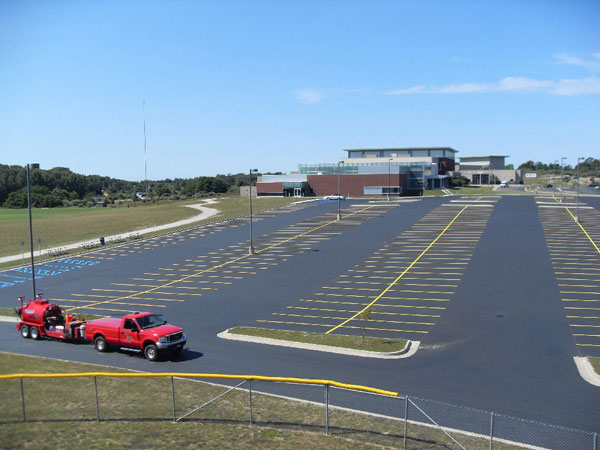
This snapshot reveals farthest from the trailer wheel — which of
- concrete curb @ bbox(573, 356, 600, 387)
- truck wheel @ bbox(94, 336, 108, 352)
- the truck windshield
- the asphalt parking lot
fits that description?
concrete curb @ bbox(573, 356, 600, 387)

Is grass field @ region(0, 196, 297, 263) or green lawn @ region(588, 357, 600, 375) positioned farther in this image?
grass field @ region(0, 196, 297, 263)

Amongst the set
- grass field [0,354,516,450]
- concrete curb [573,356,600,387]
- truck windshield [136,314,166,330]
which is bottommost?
concrete curb [573,356,600,387]

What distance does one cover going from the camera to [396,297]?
3244 centimetres

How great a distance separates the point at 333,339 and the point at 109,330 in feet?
33.1

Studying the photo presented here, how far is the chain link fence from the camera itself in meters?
13.5

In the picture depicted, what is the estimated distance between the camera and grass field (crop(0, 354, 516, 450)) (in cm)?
1272

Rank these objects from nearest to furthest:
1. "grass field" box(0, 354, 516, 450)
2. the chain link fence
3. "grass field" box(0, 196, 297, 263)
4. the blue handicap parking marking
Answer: "grass field" box(0, 354, 516, 450) < the chain link fence < the blue handicap parking marking < "grass field" box(0, 196, 297, 263)

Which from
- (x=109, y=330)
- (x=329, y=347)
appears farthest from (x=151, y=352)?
(x=329, y=347)

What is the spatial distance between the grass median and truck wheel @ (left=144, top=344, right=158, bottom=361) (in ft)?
15.5

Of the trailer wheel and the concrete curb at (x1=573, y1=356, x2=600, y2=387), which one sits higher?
the trailer wheel

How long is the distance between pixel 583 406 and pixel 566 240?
119 feet

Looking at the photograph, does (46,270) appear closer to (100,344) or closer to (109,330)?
(100,344)

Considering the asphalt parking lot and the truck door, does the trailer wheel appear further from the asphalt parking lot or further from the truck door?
the truck door

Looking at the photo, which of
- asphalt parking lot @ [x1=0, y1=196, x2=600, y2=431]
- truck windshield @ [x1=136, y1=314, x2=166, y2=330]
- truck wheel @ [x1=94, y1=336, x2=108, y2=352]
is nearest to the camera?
asphalt parking lot @ [x1=0, y1=196, x2=600, y2=431]
